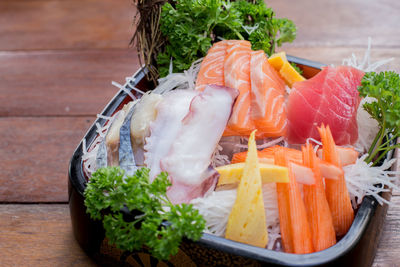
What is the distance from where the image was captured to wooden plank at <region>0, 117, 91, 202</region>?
1.45m

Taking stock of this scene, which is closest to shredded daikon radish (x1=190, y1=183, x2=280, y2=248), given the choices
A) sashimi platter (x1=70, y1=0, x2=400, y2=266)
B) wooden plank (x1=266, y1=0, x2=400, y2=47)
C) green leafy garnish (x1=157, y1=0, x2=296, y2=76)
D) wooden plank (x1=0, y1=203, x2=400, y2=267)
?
sashimi platter (x1=70, y1=0, x2=400, y2=266)

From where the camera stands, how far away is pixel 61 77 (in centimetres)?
205

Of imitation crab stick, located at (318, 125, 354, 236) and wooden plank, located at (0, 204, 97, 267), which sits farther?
wooden plank, located at (0, 204, 97, 267)

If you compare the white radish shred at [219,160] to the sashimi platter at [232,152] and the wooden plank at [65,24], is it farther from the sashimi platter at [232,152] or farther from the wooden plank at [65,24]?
the wooden plank at [65,24]

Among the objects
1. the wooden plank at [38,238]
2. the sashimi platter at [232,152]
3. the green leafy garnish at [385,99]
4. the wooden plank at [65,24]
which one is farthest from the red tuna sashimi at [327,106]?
the wooden plank at [65,24]

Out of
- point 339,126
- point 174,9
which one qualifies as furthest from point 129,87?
point 339,126

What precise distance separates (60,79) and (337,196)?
54.5 inches

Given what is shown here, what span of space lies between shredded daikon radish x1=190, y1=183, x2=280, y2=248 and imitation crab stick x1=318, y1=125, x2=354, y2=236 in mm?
123

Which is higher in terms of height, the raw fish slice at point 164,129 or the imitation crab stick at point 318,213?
the raw fish slice at point 164,129

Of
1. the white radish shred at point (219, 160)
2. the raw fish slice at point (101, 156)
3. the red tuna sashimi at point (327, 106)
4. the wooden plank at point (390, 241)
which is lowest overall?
the wooden plank at point (390, 241)

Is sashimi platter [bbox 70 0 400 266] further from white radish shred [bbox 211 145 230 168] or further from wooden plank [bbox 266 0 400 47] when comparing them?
wooden plank [bbox 266 0 400 47]

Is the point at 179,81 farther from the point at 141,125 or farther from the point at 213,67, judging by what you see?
the point at 141,125

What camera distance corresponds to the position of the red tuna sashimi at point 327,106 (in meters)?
1.27

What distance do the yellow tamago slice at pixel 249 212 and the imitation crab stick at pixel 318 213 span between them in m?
0.12
